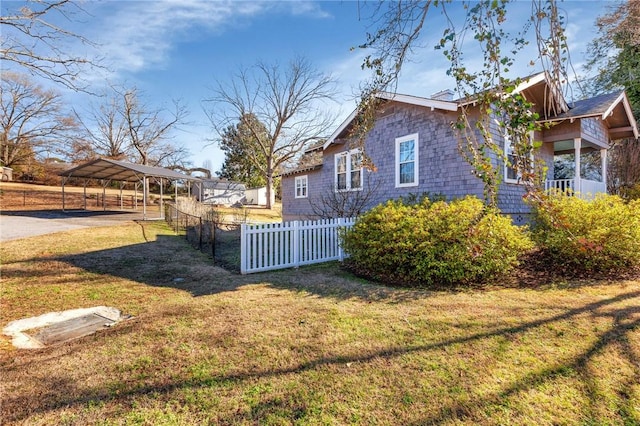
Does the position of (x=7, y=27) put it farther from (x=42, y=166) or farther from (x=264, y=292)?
(x=42, y=166)

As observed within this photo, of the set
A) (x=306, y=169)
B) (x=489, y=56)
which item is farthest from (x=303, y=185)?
(x=489, y=56)

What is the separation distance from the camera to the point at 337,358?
119 inches

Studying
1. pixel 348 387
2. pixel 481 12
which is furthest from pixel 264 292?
pixel 481 12

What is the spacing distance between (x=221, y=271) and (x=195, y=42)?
9.42m

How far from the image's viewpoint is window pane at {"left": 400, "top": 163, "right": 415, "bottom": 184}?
10648mm

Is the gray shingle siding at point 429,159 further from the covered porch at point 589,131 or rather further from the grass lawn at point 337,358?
the grass lawn at point 337,358

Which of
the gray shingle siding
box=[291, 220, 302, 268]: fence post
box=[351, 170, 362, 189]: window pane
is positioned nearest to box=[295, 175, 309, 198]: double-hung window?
the gray shingle siding

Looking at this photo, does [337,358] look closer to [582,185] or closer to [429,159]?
[429,159]

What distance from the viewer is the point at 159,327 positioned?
3.81 metres

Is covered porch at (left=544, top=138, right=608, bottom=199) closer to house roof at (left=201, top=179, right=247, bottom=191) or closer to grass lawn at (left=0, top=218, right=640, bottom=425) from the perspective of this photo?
grass lawn at (left=0, top=218, right=640, bottom=425)

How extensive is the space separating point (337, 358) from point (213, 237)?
21.0ft

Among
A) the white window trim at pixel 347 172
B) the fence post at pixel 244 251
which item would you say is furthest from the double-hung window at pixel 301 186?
the fence post at pixel 244 251

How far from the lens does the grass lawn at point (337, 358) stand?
2303mm

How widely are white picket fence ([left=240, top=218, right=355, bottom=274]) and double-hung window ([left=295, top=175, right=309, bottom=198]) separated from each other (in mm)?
8242
